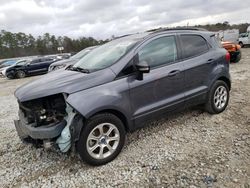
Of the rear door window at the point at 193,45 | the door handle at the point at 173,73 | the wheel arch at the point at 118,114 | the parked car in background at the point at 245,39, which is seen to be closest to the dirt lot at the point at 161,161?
the wheel arch at the point at 118,114

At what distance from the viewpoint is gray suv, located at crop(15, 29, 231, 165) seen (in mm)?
3141

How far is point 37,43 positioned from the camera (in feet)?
206

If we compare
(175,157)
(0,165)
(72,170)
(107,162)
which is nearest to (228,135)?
(175,157)

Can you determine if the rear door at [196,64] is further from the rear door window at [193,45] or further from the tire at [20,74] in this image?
the tire at [20,74]

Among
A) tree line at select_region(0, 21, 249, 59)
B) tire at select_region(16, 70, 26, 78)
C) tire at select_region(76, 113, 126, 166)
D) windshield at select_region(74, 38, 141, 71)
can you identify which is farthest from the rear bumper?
tree line at select_region(0, 21, 249, 59)

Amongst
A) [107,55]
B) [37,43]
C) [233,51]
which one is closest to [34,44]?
[37,43]

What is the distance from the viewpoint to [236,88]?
6.68 metres

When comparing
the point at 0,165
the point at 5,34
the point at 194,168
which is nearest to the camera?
the point at 194,168

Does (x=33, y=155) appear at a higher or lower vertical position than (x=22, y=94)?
lower

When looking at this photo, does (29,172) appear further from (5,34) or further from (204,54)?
(5,34)

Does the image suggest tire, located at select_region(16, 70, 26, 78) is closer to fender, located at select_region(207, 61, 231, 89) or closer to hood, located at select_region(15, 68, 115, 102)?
hood, located at select_region(15, 68, 115, 102)

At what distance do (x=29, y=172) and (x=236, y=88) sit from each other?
5.67 metres

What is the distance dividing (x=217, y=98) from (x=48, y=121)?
128 inches

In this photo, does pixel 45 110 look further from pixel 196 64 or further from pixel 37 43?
pixel 37 43
